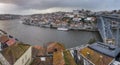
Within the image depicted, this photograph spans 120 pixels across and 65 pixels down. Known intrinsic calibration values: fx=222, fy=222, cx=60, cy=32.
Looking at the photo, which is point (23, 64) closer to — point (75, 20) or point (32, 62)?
point (32, 62)

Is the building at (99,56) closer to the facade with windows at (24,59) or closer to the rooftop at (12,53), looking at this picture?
the facade with windows at (24,59)

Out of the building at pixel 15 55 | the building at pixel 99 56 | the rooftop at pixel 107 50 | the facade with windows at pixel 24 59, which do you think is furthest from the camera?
the rooftop at pixel 107 50

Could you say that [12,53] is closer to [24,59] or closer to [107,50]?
[24,59]

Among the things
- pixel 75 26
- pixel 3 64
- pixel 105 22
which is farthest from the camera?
pixel 75 26

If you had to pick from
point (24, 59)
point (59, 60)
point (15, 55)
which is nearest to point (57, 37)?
point (59, 60)

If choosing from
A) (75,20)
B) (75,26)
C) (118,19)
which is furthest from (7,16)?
(118,19)

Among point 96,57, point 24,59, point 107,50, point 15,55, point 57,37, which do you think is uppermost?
point 15,55

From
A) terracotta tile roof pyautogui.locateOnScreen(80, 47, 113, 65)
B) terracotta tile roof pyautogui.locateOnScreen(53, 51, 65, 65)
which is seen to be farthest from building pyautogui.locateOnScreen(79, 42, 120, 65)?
terracotta tile roof pyautogui.locateOnScreen(53, 51, 65, 65)

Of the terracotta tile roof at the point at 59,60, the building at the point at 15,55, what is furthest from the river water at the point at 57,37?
the building at the point at 15,55
